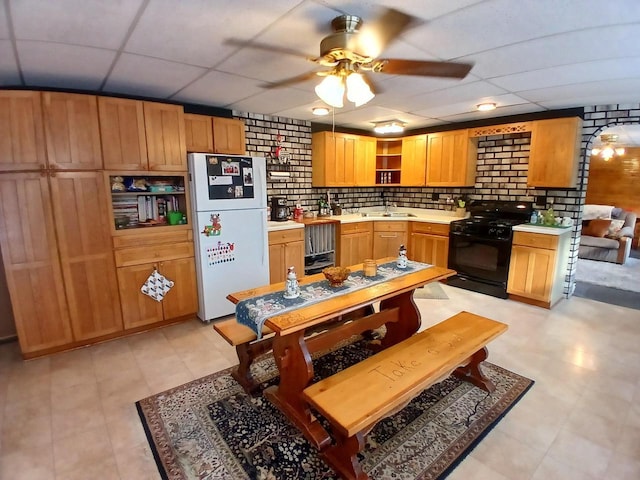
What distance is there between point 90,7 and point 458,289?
14.7ft

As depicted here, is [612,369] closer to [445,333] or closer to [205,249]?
[445,333]

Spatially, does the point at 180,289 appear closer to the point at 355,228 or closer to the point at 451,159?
the point at 355,228

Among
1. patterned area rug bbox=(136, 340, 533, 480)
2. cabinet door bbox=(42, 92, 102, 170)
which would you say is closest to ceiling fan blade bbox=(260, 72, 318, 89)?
cabinet door bbox=(42, 92, 102, 170)

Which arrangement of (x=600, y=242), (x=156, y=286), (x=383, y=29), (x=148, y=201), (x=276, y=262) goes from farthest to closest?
1. (x=600, y=242)
2. (x=276, y=262)
3. (x=148, y=201)
4. (x=156, y=286)
5. (x=383, y=29)

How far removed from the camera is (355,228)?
490 centimetres

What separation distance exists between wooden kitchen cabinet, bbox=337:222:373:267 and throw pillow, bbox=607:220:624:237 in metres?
4.59

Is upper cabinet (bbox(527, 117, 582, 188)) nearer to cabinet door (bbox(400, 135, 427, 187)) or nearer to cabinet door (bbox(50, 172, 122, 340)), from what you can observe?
cabinet door (bbox(400, 135, 427, 187))

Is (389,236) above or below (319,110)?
below

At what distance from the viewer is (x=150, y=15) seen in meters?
1.65

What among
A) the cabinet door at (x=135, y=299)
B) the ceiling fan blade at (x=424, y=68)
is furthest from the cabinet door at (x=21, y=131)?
the ceiling fan blade at (x=424, y=68)

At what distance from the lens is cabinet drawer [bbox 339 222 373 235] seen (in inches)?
189

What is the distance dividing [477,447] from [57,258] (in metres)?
3.38

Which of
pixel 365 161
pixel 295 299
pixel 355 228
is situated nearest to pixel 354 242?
pixel 355 228

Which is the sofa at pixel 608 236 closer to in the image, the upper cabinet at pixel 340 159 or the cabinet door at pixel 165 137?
the upper cabinet at pixel 340 159
